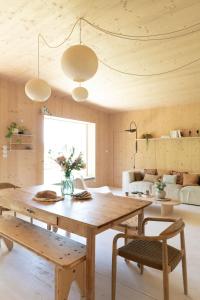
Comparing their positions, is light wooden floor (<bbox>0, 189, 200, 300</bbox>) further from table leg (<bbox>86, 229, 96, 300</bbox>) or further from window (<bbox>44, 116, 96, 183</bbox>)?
window (<bbox>44, 116, 96, 183</bbox>)

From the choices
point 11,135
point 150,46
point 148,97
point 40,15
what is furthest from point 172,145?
point 40,15

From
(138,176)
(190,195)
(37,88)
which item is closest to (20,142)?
(37,88)

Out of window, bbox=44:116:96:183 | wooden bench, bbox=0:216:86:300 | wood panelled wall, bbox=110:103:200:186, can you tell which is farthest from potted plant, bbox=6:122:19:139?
wood panelled wall, bbox=110:103:200:186

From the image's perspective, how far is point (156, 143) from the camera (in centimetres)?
643

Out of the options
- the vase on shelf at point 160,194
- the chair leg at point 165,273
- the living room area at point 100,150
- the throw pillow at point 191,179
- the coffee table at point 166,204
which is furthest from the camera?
the throw pillow at point 191,179

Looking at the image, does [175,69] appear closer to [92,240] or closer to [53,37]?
[53,37]

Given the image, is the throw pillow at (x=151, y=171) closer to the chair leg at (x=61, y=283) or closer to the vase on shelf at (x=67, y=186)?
the vase on shelf at (x=67, y=186)

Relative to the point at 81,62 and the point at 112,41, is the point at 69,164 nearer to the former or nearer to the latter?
the point at 81,62

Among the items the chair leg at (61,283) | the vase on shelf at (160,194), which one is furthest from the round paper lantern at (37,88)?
the vase on shelf at (160,194)

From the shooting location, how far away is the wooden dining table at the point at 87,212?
164 centimetres

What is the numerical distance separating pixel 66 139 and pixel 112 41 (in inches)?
145

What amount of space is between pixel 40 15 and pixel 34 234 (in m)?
2.52

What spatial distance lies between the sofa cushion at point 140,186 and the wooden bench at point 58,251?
11.9 ft

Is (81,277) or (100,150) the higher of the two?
(100,150)
